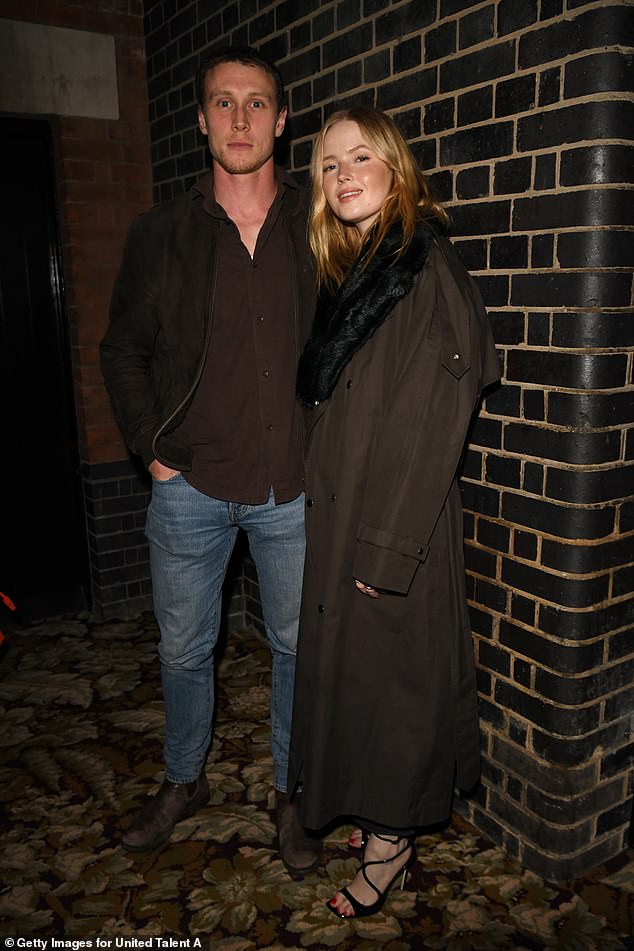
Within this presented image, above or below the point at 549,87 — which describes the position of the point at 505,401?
below

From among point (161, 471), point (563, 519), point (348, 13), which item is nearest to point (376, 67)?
point (348, 13)

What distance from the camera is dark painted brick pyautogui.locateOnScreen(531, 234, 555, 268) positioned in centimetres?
207

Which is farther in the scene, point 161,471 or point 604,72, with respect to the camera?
point 161,471

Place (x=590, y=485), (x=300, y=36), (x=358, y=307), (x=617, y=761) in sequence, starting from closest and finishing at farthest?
(x=358, y=307), (x=590, y=485), (x=617, y=761), (x=300, y=36)

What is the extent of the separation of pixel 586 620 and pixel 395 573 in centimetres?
64

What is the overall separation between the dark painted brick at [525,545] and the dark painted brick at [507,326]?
22.8 inches

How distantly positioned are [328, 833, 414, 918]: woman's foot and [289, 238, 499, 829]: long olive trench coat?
17cm

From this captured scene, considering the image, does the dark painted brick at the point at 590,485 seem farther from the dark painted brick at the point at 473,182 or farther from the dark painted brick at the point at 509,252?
the dark painted brick at the point at 473,182

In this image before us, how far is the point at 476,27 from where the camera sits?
7.23ft

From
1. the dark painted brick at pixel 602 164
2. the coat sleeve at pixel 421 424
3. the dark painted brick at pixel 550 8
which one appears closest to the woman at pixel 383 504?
the coat sleeve at pixel 421 424

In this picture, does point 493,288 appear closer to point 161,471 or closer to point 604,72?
point 604,72

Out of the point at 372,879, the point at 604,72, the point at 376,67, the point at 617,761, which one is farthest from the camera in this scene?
the point at 376,67

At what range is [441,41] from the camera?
92.0 inches

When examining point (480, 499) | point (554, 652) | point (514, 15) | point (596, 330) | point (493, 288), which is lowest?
point (554, 652)
